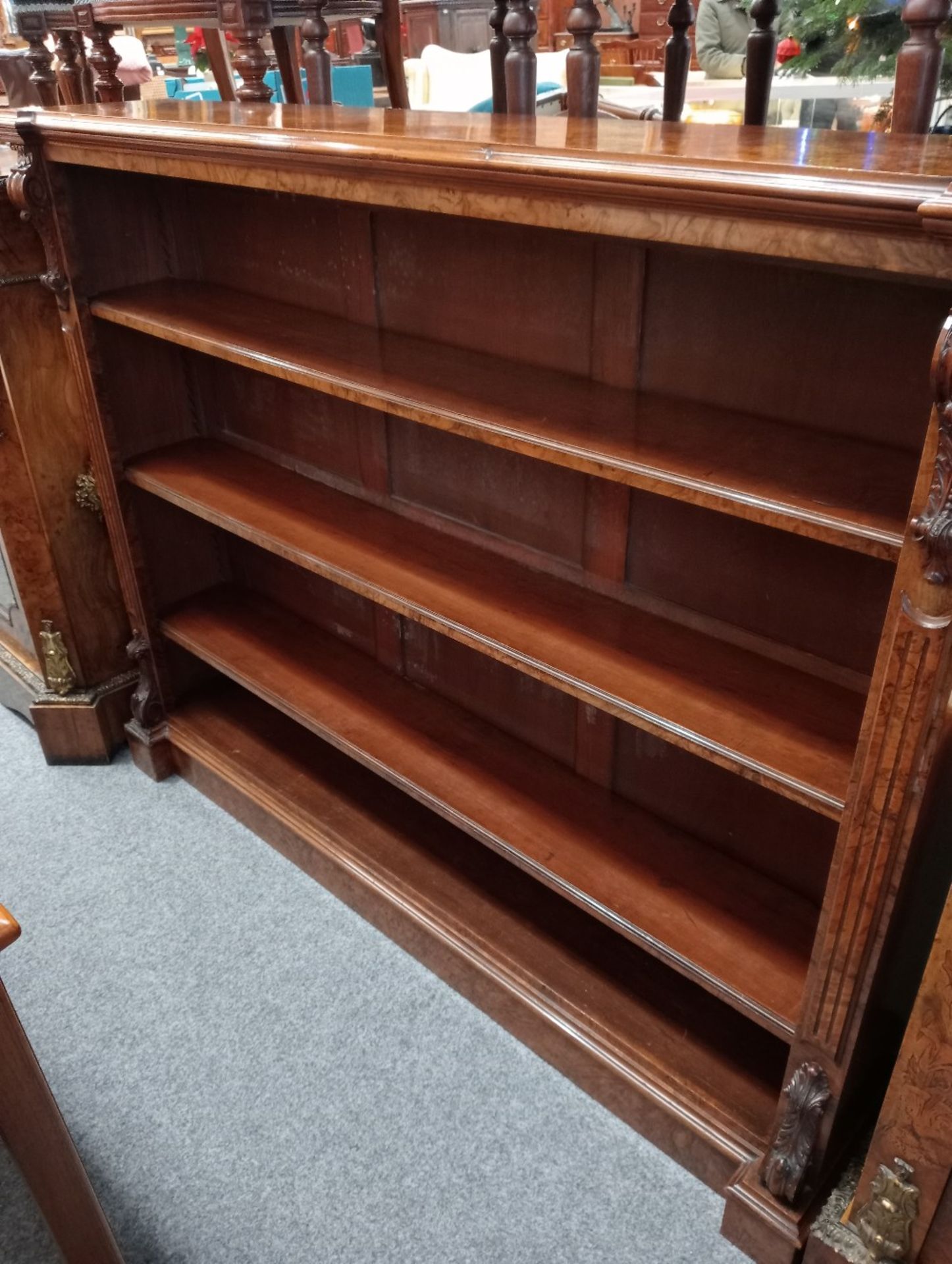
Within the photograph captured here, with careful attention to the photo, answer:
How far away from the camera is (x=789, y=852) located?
1425 millimetres

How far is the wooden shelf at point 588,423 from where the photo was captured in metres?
0.96

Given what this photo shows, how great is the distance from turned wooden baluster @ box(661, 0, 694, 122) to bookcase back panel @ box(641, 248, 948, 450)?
40 cm

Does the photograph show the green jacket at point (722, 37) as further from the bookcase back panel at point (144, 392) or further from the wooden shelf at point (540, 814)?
the wooden shelf at point (540, 814)

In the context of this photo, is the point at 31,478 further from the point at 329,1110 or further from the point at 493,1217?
the point at 493,1217

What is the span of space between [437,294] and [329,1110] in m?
1.29

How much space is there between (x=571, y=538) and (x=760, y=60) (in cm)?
75

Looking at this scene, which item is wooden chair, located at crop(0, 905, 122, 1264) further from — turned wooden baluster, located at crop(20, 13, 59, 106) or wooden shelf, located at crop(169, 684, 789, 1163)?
turned wooden baluster, located at crop(20, 13, 59, 106)

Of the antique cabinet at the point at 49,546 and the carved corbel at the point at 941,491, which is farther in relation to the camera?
the antique cabinet at the point at 49,546

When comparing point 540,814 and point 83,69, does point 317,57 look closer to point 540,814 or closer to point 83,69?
point 83,69

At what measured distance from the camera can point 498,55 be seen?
65.1 inches

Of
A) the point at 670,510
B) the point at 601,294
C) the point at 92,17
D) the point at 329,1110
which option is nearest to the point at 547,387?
the point at 601,294

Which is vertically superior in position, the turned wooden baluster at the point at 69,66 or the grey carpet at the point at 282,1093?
the turned wooden baluster at the point at 69,66

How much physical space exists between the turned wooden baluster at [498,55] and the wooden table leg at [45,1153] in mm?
1538

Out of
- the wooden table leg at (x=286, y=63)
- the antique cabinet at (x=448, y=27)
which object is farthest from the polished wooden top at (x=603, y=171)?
the antique cabinet at (x=448, y=27)
